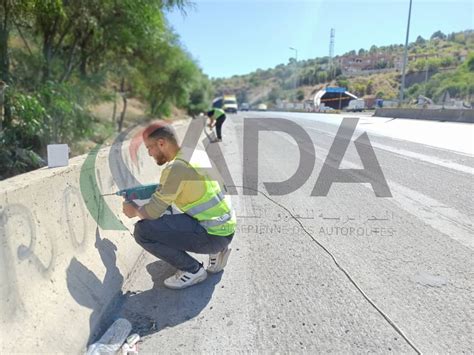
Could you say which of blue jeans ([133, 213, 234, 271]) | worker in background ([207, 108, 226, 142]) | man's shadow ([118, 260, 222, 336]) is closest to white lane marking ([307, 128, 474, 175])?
worker in background ([207, 108, 226, 142])

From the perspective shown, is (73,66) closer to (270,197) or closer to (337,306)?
(270,197)

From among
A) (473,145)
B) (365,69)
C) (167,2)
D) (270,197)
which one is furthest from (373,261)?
(365,69)

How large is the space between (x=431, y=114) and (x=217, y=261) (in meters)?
27.4

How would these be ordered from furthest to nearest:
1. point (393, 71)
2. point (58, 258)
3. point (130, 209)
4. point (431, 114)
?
point (393, 71)
point (431, 114)
point (130, 209)
point (58, 258)

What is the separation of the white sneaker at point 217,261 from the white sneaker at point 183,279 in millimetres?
183

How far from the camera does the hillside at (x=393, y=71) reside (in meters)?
34.5

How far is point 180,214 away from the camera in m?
3.37

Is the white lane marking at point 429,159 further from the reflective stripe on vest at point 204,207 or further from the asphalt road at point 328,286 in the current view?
the reflective stripe on vest at point 204,207

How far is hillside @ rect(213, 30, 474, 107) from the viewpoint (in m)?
34.5

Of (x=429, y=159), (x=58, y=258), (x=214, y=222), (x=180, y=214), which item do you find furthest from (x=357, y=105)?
(x=58, y=258)

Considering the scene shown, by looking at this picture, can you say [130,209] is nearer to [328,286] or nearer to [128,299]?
[128,299]

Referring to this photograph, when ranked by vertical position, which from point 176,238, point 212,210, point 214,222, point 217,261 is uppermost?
point 212,210

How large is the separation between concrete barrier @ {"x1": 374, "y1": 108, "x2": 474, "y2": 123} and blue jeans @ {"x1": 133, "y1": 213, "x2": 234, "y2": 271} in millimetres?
24401

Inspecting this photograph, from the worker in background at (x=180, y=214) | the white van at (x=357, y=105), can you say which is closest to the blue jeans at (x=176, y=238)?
the worker in background at (x=180, y=214)
